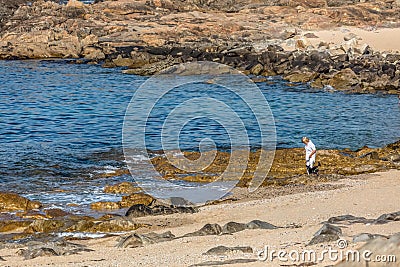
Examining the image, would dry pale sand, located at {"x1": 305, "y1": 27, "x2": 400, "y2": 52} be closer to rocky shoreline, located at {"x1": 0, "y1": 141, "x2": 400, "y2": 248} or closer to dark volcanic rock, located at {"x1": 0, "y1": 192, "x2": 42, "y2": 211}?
rocky shoreline, located at {"x1": 0, "y1": 141, "x2": 400, "y2": 248}

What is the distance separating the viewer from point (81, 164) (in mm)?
19328

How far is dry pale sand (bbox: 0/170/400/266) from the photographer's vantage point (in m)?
9.61

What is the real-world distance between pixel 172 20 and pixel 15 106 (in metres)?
19.1

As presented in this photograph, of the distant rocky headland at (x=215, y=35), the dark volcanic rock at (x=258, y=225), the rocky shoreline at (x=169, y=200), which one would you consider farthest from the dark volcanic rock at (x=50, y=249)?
the distant rocky headland at (x=215, y=35)

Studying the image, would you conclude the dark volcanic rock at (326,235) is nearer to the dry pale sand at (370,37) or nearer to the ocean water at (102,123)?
the ocean water at (102,123)

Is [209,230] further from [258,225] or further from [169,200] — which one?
[169,200]

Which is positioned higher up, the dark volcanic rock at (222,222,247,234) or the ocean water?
the dark volcanic rock at (222,222,247,234)

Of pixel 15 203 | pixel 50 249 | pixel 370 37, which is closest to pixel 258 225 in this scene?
pixel 50 249

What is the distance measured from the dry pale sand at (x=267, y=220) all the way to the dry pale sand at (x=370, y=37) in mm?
25979

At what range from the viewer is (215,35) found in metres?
45.2

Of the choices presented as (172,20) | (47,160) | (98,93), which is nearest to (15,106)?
(98,93)

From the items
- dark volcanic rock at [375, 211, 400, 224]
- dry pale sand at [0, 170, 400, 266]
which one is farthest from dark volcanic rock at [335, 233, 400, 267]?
dark volcanic rock at [375, 211, 400, 224]

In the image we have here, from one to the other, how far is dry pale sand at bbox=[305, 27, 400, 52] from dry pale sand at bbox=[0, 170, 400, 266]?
25979 mm

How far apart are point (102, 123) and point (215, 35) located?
20.4 meters
